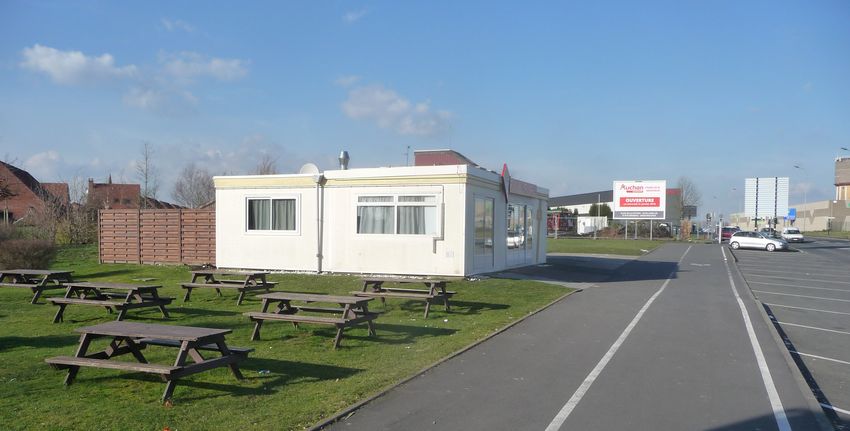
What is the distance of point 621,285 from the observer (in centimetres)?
1825

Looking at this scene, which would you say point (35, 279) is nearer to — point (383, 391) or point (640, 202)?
point (383, 391)

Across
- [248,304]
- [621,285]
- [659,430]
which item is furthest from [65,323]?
[621,285]

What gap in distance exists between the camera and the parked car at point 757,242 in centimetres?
4338

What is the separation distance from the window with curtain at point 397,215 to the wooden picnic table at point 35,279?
7.57 meters

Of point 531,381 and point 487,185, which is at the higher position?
point 487,185

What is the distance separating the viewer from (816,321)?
504 inches

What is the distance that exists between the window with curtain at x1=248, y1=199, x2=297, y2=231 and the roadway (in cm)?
965

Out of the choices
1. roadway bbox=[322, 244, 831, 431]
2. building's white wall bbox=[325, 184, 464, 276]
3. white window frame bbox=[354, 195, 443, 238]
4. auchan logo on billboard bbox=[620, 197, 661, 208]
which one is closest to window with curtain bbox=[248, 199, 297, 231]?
building's white wall bbox=[325, 184, 464, 276]

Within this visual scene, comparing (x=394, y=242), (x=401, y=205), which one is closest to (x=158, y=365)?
(x=394, y=242)

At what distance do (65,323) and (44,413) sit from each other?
5.78 meters

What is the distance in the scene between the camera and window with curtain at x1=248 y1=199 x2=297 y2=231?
19469 millimetres

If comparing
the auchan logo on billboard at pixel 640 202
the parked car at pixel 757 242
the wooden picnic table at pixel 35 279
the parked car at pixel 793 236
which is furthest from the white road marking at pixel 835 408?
the parked car at pixel 793 236

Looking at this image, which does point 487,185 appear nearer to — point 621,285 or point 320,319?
point 621,285

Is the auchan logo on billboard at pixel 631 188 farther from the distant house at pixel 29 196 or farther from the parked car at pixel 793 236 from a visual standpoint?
the distant house at pixel 29 196
